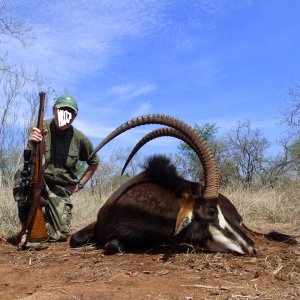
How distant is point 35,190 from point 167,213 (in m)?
1.38

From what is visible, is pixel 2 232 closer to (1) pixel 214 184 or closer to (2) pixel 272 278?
(1) pixel 214 184

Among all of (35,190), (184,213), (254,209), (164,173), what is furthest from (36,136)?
(254,209)

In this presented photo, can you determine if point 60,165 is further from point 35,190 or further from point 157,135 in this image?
point 157,135

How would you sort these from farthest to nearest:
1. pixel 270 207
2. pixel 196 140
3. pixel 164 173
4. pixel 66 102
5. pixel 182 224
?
1. pixel 270 207
2. pixel 66 102
3. pixel 164 173
4. pixel 196 140
5. pixel 182 224

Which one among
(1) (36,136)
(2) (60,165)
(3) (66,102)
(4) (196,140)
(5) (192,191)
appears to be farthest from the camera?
(2) (60,165)

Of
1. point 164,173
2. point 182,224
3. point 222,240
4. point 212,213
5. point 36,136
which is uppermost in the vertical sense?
point 36,136

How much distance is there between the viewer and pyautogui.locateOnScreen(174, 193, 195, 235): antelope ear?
12.9 feet

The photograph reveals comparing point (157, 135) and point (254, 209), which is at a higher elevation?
point (157, 135)

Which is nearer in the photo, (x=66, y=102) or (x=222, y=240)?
(x=222, y=240)

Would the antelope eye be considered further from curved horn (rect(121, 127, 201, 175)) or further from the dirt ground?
curved horn (rect(121, 127, 201, 175))

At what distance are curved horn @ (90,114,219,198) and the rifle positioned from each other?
68 centimetres

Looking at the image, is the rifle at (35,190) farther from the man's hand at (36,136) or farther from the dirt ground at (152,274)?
the dirt ground at (152,274)

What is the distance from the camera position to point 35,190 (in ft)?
15.0

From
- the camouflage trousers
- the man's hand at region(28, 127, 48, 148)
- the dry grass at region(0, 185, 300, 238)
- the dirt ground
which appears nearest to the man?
the camouflage trousers
